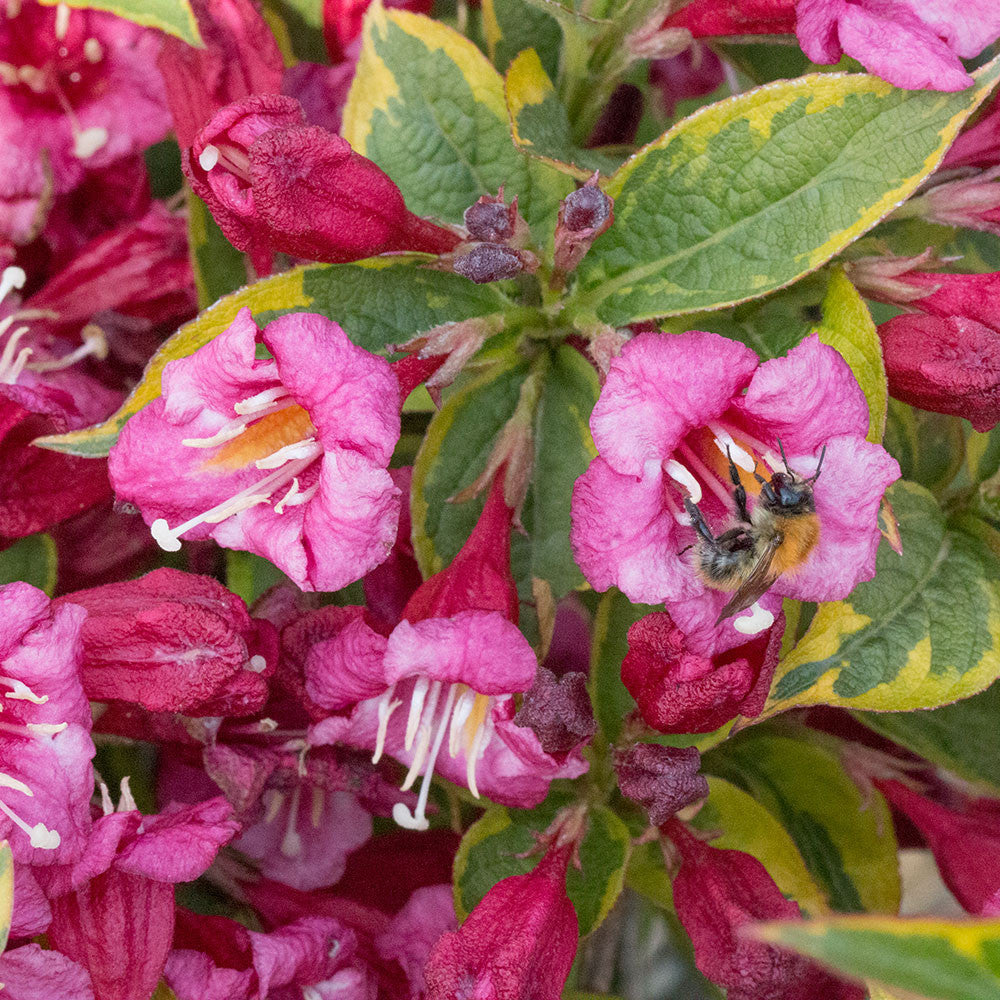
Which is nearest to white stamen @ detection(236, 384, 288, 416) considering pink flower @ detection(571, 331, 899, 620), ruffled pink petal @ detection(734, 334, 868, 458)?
pink flower @ detection(571, 331, 899, 620)

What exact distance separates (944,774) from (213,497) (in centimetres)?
86

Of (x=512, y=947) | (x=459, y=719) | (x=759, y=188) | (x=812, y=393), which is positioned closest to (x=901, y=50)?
(x=759, y=188)

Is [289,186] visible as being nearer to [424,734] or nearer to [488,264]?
[488,264]

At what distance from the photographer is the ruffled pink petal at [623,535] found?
30.8 inches

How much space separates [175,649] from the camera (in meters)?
0.90

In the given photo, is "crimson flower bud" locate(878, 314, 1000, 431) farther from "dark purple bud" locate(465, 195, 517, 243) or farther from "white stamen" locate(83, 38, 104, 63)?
"white stamen" locate(83, 38, 104, 63)

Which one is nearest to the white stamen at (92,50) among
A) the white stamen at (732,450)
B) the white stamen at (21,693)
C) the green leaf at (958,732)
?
the white stamen at (21,693)

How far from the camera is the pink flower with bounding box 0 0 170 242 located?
1.22 m

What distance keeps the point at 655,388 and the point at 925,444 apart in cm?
47

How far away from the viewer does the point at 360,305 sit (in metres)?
0.92

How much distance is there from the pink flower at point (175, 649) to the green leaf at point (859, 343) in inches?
19.4

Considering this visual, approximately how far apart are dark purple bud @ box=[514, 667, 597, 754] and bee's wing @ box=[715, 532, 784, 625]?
4.6 inches

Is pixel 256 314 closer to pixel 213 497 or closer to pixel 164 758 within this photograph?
pixel 213 497

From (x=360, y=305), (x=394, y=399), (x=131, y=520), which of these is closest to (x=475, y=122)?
(x=360, y=305)
